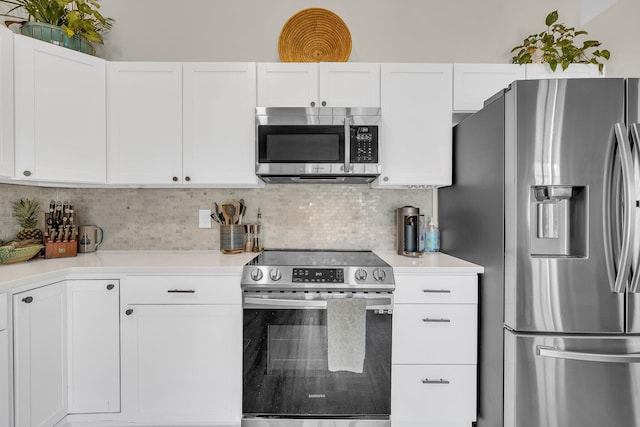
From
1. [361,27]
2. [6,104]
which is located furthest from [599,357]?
[6,104]

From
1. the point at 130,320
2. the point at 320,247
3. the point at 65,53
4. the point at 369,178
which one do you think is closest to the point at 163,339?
the point at 130,320

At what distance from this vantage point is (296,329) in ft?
5.87

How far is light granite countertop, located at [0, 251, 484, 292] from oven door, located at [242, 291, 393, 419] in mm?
254

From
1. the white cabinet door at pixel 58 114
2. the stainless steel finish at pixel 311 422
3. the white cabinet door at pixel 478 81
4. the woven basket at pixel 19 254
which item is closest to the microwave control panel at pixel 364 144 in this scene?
the white cabinet door at pixel 478 81

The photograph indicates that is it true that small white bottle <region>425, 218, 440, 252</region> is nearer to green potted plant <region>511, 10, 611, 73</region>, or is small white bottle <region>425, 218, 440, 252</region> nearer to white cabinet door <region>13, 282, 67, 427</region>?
green potted plant <region>511, 10, 611, 73</region>

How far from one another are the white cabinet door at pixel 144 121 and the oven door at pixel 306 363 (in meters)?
1.12

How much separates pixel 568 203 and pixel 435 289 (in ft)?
2.51

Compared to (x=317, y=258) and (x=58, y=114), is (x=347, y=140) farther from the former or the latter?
(x=58, y=114)

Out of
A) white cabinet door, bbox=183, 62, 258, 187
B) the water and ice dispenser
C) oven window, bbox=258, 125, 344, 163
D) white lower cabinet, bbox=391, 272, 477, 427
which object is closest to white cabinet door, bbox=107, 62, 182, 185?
white cabinet door, bbox=183, 62, 258, 187

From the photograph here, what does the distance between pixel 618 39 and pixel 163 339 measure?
3511mm

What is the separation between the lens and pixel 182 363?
1.80 m

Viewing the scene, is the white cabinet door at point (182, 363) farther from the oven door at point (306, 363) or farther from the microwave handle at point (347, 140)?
the microwave handle at point (347, 140)

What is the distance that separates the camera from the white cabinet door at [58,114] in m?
1.79

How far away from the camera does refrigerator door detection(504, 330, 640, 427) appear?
1442 millimetres
